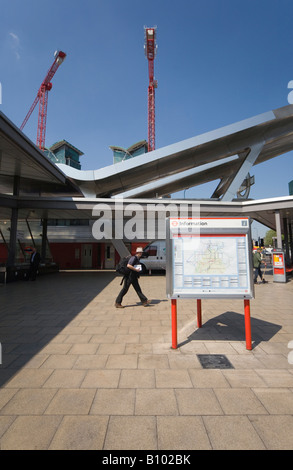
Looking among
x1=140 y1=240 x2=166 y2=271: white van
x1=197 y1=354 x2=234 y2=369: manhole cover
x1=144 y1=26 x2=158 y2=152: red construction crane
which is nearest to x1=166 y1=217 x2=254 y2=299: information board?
x1=197 y1=354 x2=234 y2=369: manhole cover

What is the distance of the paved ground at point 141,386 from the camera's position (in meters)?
1.98

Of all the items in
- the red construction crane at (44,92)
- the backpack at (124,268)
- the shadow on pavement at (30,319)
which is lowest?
the shadow on pavement at (30,319)

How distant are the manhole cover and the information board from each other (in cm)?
90

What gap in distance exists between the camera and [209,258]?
400cm

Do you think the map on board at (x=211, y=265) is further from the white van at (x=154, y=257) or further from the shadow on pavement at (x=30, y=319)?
the white van at (x=154, y=257)

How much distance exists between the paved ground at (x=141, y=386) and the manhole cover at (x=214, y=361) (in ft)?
0.27

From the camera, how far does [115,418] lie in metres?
2.20

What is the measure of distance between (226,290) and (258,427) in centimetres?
200

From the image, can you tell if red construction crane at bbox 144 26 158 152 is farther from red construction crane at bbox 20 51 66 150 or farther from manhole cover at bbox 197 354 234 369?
manhole cover at bbox 197 354 234 369

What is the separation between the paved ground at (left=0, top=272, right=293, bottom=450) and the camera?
1980 mm

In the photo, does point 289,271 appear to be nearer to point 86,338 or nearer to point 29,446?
point 86,338

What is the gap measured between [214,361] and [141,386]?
49.7 inches

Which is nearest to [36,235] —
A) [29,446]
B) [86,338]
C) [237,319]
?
[86,338]

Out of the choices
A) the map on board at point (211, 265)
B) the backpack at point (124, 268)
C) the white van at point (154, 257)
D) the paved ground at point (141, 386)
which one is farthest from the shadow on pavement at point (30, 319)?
the white van at point (154, 257)
